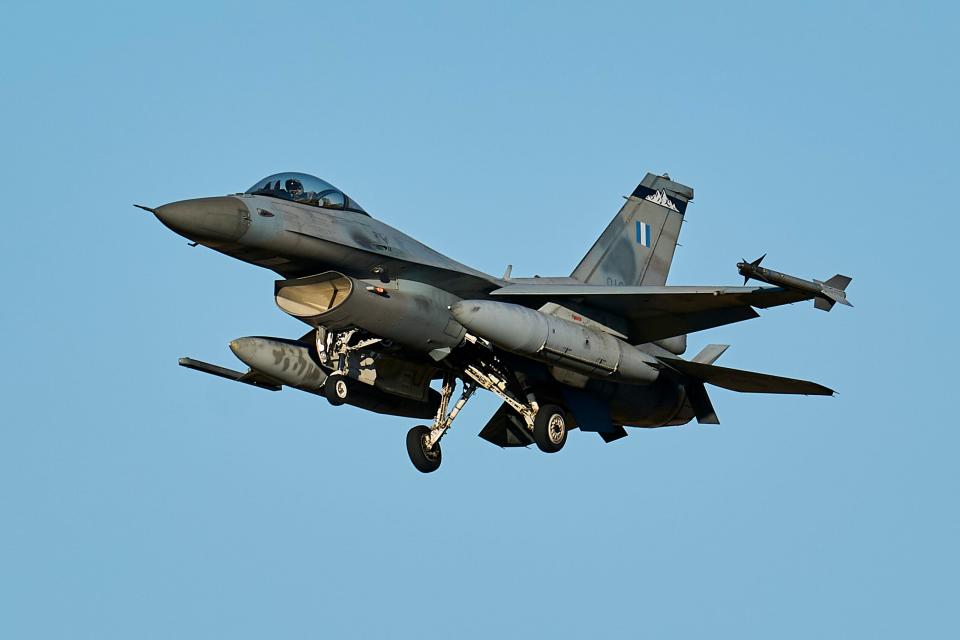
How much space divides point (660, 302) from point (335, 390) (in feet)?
14.1

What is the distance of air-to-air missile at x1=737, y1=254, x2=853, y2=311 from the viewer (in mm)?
17391

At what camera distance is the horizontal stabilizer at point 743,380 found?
20250 millimetres

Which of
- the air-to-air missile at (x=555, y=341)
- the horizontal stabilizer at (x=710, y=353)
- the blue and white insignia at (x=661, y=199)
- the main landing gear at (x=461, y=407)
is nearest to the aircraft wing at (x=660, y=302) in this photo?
the air-to-air missile at (x=555, y=341)

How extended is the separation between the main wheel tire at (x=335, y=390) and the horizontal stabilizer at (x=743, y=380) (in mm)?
4369

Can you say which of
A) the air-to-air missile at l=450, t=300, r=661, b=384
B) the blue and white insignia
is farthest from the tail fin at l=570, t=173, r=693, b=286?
the air-to-air missile at l=450, t=300, r=661, b=384

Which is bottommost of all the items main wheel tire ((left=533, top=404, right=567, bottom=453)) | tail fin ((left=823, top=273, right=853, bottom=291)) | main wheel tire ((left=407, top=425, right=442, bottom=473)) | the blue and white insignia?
main wheel tire ((left=407, top=425, right=442, bottom=473))

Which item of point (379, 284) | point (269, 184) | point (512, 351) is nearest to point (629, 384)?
point (512, 351)

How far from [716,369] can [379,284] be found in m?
4.78

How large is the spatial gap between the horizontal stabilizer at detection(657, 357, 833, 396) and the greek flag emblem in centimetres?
271

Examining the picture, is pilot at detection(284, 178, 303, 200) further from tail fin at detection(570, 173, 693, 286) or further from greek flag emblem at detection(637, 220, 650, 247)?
greek flag emblem at detection(637, 220, 650, 247)

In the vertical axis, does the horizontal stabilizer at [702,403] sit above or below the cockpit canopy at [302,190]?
below

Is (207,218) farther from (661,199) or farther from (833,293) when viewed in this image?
(661,199)

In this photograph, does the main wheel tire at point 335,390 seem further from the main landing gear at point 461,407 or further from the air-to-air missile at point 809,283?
the air-to-air missile at point 809,283

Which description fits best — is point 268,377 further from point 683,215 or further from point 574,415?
point 683,215
